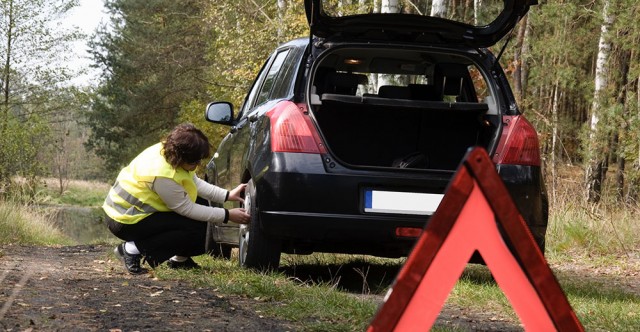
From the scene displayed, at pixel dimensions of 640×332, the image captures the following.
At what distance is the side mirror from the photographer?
298 inches

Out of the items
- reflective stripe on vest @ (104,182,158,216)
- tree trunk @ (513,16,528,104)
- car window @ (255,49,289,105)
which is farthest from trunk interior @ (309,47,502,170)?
tree trunk @ (513,16,528,104)

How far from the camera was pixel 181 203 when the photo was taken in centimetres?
679

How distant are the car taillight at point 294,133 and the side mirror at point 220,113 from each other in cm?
160

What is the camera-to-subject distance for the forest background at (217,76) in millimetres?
22031

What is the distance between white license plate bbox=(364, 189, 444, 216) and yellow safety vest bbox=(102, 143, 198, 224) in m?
1.56

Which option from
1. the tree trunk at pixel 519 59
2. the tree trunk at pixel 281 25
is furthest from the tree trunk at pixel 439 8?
the tree trunk at pixel 519 59

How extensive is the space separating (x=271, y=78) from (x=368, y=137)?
88cm

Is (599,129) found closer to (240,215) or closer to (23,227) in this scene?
(23,227)

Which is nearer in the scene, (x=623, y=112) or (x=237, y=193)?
(x=237, y=193)

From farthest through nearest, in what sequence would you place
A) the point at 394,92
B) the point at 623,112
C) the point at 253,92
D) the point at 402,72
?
1. the point at 623,112
2. the point at 253,92
3. the point at 402,72
4. the point at 394,92

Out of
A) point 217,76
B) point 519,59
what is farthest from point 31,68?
point 519,59

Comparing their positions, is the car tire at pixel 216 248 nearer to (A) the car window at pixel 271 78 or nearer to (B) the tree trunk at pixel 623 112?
(A) the car window at pixel 271 78

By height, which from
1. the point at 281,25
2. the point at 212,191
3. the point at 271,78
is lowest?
the point at 212,191

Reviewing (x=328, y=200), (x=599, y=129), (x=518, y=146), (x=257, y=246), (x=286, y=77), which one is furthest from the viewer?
(x=599, y=129)
